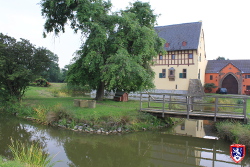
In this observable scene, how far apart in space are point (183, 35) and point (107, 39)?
58.9 ft

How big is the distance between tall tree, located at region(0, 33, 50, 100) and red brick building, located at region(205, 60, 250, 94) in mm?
26422

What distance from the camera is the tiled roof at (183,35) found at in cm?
2962

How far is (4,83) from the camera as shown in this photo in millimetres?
17344

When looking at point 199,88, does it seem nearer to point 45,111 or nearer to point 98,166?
point 45,111

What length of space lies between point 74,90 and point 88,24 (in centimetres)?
2318

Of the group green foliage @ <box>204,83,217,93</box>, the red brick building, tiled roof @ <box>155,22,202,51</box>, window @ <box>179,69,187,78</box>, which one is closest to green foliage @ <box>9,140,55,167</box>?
tiled roof @ <box>155,22,202,51</box>

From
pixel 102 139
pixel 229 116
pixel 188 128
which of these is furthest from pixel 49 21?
pixel 229 116

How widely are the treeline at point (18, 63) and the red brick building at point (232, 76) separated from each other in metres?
26.4

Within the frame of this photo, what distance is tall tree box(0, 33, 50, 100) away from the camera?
15781mm

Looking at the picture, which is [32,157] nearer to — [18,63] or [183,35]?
[18,63]

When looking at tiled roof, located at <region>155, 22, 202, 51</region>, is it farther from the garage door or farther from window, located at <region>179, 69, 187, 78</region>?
the garage door

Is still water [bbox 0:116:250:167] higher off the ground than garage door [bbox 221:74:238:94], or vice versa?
garage door [bbox 221:74:238:94]

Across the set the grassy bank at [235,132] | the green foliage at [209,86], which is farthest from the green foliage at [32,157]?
the green foliage at [209,86]

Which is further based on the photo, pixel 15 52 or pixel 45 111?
pixel 15 52
